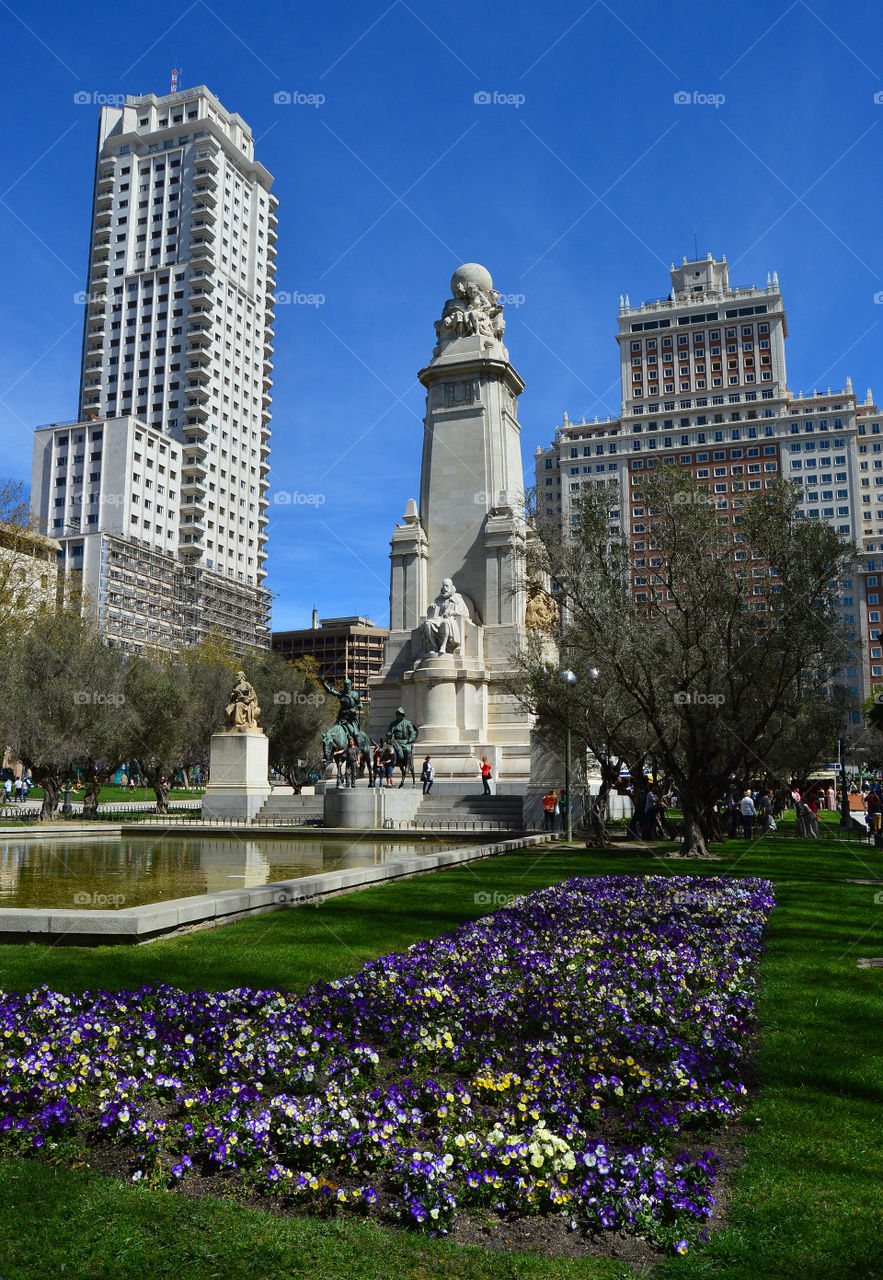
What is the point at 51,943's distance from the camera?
9492 millimetres

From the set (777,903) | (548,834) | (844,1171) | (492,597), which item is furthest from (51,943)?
(492,597)

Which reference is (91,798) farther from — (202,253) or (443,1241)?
(202,253)

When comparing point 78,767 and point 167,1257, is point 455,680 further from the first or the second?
point 167,1257

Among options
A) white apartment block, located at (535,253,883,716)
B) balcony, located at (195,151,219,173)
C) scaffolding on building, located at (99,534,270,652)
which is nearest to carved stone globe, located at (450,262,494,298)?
scaffolding on building, located at (99,534,270,652)

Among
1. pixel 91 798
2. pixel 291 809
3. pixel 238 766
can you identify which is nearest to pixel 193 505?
pixel 91 798

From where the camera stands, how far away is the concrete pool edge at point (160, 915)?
9414mm

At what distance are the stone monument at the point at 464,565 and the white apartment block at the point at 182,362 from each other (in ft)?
224

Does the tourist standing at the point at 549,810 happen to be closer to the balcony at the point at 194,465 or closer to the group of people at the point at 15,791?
the group of people at the point at 15,791

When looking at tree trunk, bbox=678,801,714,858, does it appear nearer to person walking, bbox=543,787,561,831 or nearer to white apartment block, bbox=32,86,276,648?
person walking, bbox=543,787,561,831

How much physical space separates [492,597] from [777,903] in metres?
26.4

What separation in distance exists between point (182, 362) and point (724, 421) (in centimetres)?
7211

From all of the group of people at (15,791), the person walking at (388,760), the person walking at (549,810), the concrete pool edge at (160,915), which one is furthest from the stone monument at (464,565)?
the group of people at (15,791)

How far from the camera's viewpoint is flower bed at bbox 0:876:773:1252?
4555mm

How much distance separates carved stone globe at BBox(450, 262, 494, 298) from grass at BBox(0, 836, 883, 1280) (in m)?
38.9
